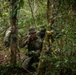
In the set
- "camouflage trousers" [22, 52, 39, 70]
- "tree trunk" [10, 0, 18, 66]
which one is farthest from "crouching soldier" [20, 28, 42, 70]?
"tree trunk" [10, 0, 18, 66]

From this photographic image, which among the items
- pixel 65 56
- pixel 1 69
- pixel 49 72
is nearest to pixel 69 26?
pixel 65 56

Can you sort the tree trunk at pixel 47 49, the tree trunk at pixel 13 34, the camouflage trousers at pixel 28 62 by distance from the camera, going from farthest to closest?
the camouflage trousers at pixel 28 62 → the tree trunk at pixel 13 34 → the tree trunk at pixel 47 49

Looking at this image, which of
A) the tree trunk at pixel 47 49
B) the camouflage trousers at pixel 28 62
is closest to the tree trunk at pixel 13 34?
the camouflage trousers at pixel 28 62

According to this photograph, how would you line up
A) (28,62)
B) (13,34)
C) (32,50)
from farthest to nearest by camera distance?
(32,50), (28,62), (13,34)

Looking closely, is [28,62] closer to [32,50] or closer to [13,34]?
[32,50]

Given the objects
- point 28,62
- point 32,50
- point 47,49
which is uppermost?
point 47,49

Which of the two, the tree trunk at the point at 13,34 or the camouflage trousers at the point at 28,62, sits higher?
the tree trunk at the point at 13,34

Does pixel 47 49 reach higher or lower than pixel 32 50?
higher

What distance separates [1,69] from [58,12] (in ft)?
10.2

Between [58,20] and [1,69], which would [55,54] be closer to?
[58,20]

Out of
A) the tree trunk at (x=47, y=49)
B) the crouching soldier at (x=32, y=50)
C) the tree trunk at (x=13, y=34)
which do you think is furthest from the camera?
the crouching soldier at (x=32, y=50)

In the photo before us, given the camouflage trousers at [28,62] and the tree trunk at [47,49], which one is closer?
the tree trunk at [47,49]

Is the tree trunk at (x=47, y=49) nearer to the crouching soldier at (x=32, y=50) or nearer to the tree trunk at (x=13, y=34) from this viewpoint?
the crouching soldier at (x=32, y=50)

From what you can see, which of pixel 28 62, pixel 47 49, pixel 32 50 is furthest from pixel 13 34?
pixel 47 49
